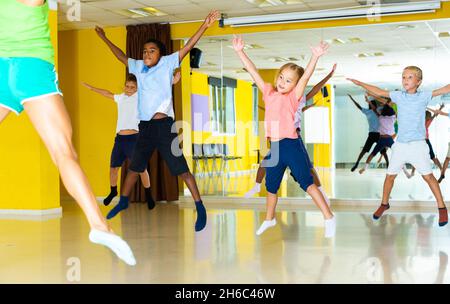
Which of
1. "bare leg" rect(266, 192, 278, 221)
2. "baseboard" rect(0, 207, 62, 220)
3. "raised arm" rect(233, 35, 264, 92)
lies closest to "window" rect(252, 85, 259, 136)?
"baseboard" rect(0, 207, 62, 220)

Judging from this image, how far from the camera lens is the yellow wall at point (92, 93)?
387 inches

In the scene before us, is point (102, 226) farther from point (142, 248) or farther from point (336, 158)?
point (336, 158)

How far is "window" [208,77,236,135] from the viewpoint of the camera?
9.55 m

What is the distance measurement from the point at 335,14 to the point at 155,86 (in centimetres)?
411

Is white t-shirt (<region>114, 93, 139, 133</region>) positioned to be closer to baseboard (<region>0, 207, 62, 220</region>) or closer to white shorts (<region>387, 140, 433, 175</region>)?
baseboard (<region>0, 207, 62, 220</region>)

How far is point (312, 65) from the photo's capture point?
450 cm

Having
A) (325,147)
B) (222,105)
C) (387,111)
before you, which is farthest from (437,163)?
(222,105)

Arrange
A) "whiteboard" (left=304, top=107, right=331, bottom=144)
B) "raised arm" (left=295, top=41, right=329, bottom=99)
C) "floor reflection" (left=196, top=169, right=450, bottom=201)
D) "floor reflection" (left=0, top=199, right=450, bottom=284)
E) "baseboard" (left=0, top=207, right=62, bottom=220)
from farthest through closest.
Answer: "whiteboard" (left=304, top=107, right=331, bottom=144), "floor reflection" (left=196, top=169, right=450, bottom=201), "baseboard" (left=0, top=207, right=62, bottom=220), "raised arm" (left=295, top=41, right=329, bottom=99), "floor reflection" (left=0, top=199, right=450, bottom=284)

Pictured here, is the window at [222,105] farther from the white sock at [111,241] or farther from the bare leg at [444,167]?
the white sock at [111,241]

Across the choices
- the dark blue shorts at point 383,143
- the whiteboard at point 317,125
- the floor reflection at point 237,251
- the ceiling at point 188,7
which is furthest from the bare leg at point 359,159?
the ceiling at point 188,7

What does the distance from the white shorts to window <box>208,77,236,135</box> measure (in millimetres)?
3912

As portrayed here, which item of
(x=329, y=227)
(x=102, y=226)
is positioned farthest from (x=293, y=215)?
(x=102, y=226)

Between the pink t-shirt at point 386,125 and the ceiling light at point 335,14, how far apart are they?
1429 millimetres
